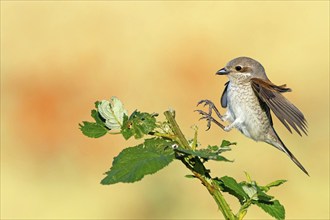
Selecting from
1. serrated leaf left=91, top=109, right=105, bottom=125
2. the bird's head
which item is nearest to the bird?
the bird's head

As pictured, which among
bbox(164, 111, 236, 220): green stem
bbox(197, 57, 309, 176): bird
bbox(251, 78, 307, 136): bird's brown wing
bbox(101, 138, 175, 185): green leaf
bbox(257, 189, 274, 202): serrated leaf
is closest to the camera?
bbox(101, 138, 175, 185): green leaf

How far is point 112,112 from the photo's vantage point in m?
1.66

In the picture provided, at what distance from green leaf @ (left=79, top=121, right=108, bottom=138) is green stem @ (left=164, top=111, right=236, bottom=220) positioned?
16cm

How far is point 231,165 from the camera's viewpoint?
1075 centimetres

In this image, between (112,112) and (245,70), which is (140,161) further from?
(245,70)

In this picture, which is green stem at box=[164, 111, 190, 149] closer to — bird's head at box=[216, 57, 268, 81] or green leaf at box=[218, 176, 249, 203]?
green leaf at box=[218, 176, 249, 203]

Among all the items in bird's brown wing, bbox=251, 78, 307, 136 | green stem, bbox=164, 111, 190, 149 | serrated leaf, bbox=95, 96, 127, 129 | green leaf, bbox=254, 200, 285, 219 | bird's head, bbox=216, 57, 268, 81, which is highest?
bird's head, bbox=216, 57, 268, 81

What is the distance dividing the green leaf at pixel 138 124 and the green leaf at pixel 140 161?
34 millimetres

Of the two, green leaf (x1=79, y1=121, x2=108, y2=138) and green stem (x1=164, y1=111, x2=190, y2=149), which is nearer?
green stem (x1=164, y1=111, x2=190, y2=149)

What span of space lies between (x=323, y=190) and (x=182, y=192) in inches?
76.2

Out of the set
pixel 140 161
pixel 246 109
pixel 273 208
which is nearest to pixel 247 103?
pixel 246 109

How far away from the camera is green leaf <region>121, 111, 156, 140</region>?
Answer: 1588 mm

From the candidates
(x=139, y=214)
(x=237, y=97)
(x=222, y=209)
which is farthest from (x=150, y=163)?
(x=139, y=214)

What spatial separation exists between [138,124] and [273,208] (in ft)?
1.08
